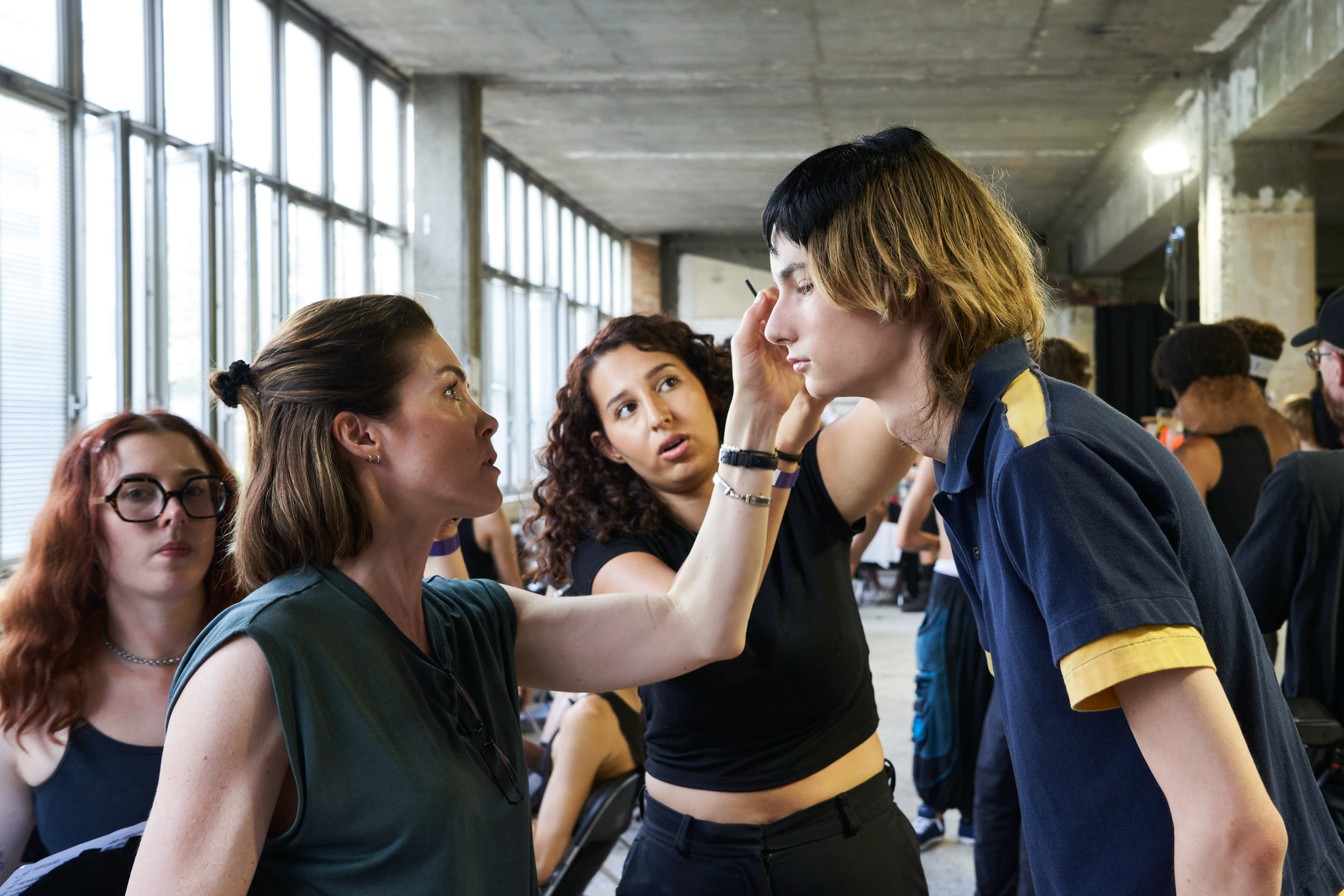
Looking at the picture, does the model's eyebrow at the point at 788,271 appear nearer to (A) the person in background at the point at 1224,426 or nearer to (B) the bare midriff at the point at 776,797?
(B) the bare midriff at the point at 776,797

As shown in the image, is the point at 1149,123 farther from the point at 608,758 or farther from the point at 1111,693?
the point at 1111,693

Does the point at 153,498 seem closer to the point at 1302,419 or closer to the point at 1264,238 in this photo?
the point at 1302,419

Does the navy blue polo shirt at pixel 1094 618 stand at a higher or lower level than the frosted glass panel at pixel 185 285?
lower

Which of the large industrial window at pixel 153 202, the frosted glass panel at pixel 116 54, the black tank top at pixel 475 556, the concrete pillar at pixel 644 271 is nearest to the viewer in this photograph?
the black tank top at pixel 475 556

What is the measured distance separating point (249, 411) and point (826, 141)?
1054cm

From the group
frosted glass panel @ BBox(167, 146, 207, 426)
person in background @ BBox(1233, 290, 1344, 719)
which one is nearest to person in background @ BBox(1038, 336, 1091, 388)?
person in background @ BBox(1233, 290, 1344, 719)

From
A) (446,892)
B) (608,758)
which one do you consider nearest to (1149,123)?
(608,758)

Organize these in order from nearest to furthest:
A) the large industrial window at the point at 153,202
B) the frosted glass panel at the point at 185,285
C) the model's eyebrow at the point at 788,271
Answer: the model's eyebrow at the point at 788,271 → the large industrial window at the point at 153,202 → the frosted glass panel at the point at 185,285

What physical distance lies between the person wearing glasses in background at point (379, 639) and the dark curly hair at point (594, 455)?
1.09ft

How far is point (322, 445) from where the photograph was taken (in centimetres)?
116

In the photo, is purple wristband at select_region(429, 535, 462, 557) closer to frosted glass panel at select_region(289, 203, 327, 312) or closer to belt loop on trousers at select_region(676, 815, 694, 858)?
belt loop on trousers at select_region(676, 815, 694, 858)

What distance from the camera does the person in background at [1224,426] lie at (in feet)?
10.2

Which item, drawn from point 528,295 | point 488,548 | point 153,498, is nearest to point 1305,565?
point 153,498

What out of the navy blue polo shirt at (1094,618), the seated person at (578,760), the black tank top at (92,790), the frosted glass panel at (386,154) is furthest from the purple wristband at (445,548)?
the frosted glass panel at (386,154)
